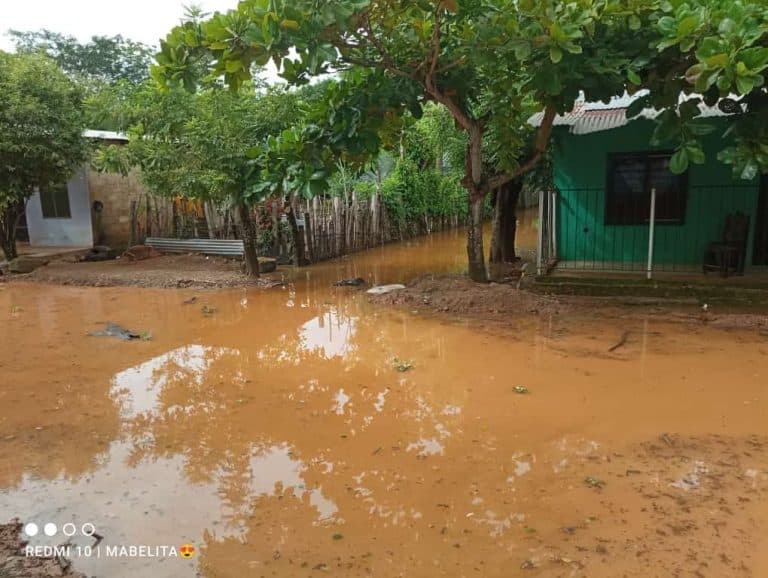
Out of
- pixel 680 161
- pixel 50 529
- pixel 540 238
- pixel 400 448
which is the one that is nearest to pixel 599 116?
pixel 540 238

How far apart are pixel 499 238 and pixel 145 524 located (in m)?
9.89

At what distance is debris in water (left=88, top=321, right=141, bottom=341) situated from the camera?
24.8 feet

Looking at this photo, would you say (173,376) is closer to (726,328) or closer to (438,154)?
(726,328)

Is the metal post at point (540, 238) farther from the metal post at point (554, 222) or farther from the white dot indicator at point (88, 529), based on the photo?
the white dot indicator at point (88, 529)

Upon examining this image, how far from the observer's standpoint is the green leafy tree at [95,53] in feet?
91.4

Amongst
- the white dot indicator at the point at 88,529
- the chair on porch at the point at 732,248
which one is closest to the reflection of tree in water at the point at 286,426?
the white dot indicator at the point at 88,529

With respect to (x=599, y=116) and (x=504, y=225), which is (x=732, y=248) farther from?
(x=504, y=225)

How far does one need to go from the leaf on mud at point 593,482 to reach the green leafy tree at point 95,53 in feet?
94.1

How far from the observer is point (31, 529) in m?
3.39

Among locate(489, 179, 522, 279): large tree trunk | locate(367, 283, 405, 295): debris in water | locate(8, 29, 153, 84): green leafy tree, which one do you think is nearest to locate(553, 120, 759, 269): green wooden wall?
locate(489, 179, 522, 279): large tree trunk

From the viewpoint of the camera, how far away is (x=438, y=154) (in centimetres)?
1916

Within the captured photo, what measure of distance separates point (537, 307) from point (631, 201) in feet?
10.8

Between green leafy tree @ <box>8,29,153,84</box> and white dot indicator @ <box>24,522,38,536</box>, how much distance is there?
27783 mm

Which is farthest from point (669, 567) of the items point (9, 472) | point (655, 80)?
point (655, 80)
